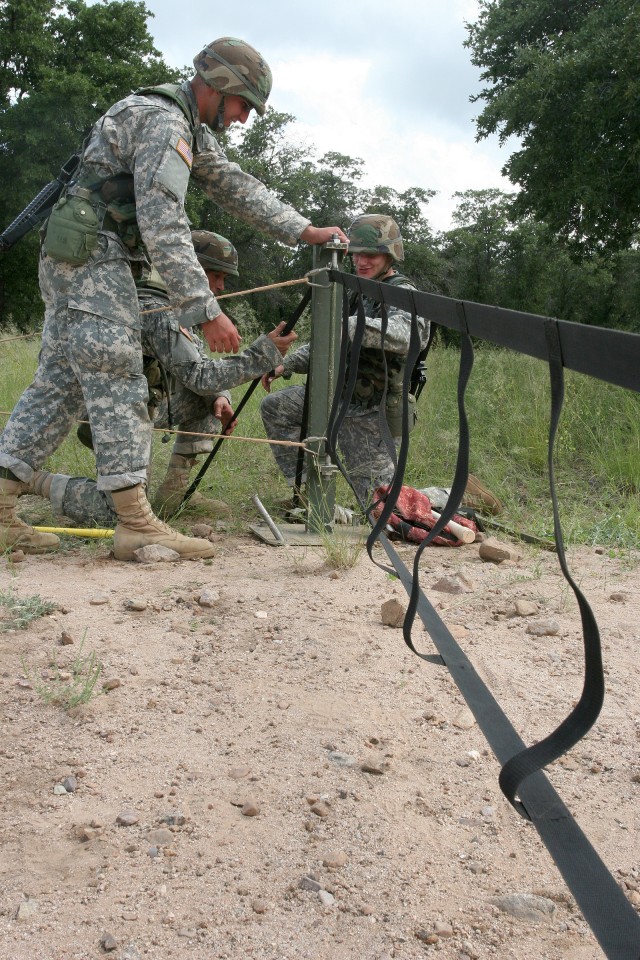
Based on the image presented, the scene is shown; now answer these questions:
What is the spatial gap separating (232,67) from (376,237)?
1295mm

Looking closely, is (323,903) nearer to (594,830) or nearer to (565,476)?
(594,830)

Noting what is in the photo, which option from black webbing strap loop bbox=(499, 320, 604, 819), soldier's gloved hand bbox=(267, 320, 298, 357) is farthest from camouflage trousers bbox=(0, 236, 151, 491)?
black webbing strap loop bbox=(499, 320, 604, 819)

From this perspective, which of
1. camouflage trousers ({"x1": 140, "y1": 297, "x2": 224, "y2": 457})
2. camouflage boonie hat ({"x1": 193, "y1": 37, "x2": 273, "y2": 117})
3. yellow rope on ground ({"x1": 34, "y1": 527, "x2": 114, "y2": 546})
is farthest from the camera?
camouflage trousers ({"x1": 140, "y1": 297, "x2": 224, "y2": 457})

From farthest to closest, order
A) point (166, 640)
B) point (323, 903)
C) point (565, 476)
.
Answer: point (565, 476) → point (166, 640) → point (323, 903)

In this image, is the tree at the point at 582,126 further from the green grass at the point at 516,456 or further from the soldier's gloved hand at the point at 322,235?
the soldier's gloved hand at the point at 322,235

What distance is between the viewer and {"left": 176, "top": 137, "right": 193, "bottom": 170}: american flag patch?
3373mm

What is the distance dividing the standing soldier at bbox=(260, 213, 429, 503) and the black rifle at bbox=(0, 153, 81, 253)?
4.50ft

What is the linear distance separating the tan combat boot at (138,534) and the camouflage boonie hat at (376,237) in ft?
5.95

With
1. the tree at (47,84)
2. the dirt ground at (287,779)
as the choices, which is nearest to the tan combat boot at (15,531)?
the dirt ground at (287,779)

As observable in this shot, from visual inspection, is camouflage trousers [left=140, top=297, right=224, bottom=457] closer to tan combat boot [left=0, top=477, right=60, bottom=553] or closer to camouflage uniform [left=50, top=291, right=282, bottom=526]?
camouflage uniform [left=50, top=291, right=282, bottom=526]

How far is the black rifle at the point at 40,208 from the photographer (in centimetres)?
368

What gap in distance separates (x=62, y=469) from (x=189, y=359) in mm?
1396

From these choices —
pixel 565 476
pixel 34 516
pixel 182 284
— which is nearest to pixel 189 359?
pixel 182 284

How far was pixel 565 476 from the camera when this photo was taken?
5.64 meters
